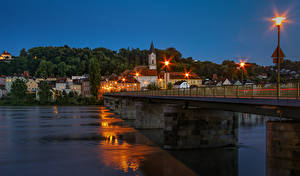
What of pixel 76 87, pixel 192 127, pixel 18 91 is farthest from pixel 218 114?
pixel 76 87

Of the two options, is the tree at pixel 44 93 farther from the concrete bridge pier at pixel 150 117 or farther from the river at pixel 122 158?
the river at pixel 122 158

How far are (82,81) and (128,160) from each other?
149m

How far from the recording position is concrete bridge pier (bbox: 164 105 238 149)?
103 ft

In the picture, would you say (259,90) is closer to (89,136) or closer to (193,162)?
(193,162)

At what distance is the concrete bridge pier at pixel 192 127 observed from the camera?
31.3m

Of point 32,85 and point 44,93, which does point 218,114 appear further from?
point 32,85

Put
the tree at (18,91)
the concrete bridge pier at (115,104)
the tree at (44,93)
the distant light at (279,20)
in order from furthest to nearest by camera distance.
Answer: the tree at (18,91), the tree at (44,93), the concrete bridge pier at (115,104), the distant light at (279,20)

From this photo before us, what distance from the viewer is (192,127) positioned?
31.5 meters

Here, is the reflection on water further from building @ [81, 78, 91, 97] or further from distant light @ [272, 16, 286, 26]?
building @ [81, 78, 91, 97]

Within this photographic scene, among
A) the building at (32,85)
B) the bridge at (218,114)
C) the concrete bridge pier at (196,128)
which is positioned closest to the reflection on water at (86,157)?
the concrete bridge pier at (196,128)

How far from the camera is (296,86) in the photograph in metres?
16.5

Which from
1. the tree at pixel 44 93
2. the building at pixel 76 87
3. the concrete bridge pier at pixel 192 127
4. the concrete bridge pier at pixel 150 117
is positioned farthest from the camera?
the building at pixel 76 87

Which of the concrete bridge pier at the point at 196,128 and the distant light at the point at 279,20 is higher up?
the distant light at the point at 279,20

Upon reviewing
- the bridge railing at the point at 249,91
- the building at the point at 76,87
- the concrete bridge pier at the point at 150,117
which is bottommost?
the concrete bridge pier at the point at 150,117
